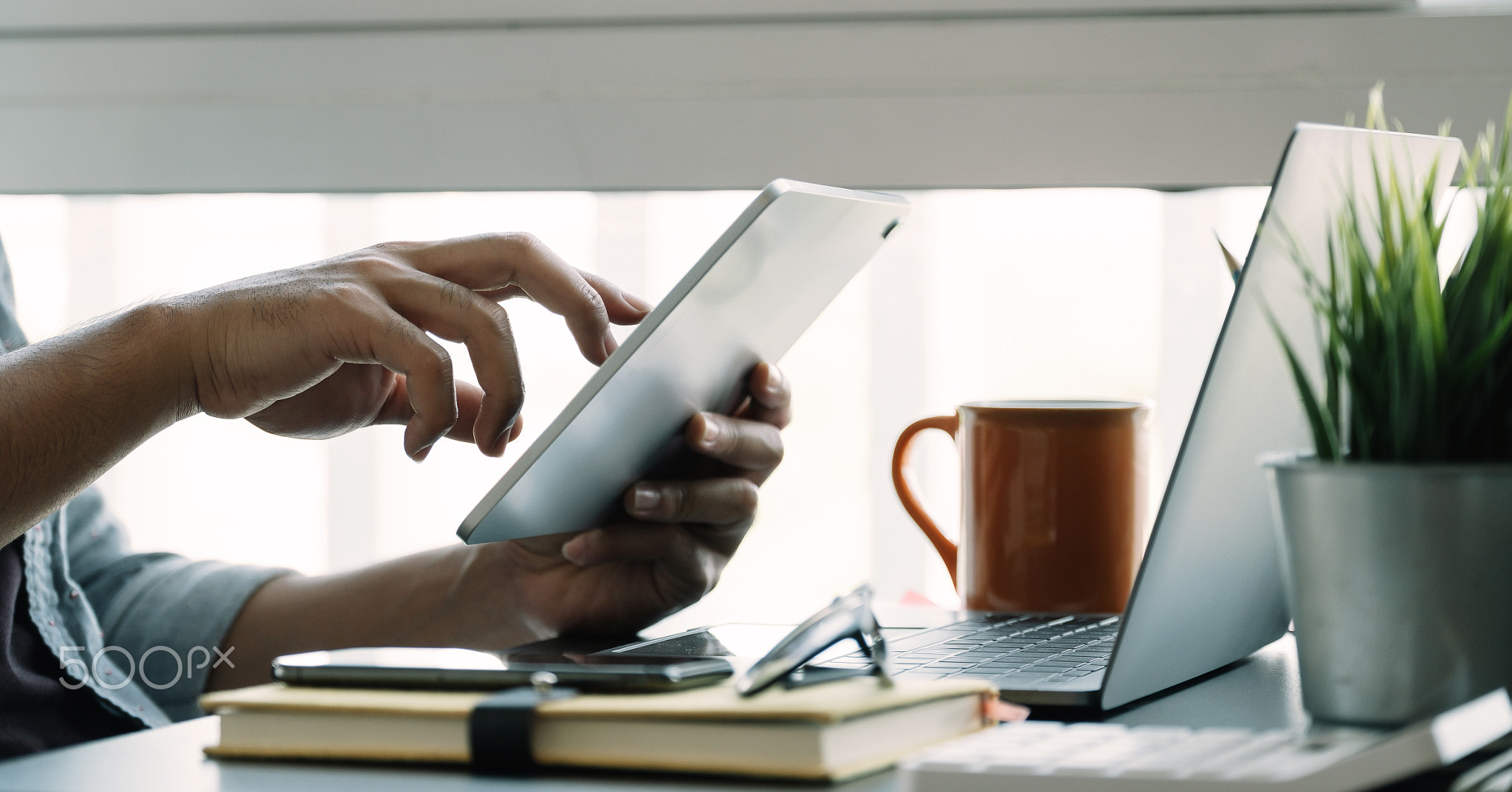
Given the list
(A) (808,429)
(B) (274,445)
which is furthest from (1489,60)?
(B) (274,445)

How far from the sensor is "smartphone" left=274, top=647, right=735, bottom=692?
423 mm

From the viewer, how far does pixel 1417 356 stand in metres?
0.40

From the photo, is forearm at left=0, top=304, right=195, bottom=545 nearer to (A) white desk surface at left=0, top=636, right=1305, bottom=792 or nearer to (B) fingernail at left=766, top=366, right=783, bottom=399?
(A) white desk surface at left=0, top=636, right=1305, bottom=792

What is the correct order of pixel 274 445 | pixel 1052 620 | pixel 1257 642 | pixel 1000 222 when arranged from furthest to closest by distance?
pixel 274 445 → pixel 1000 222 → pixel 1052 620 → pixel 1257 642

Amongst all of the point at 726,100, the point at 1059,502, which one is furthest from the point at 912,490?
the point at 726,100

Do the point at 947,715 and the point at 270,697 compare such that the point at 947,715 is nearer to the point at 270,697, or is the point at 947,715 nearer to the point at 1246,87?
the point at 270,697

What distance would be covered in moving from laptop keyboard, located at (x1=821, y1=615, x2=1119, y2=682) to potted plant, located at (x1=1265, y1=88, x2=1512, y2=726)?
0.13 metres

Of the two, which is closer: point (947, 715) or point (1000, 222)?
point (947, 715)

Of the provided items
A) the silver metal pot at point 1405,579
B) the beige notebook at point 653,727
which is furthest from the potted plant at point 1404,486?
the beige notebook at point 653,727

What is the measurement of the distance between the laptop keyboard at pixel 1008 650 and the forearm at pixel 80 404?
0.40 metres

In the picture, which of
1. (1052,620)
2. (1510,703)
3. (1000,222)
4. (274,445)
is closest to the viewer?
(1510,703)

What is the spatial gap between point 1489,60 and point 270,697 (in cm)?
106

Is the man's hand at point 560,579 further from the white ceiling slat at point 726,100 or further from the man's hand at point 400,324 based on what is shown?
the white ceiling slat at point 726,100

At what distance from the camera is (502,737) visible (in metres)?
0.40
